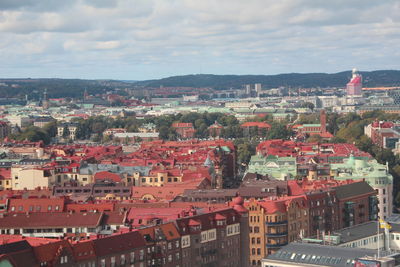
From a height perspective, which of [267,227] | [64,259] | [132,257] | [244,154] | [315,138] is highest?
[64,259]

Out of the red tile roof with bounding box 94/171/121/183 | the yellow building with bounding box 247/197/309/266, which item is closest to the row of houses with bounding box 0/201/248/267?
the yellow building with bounding box 247/197/309/266

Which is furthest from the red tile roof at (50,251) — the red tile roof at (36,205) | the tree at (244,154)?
the tree at (244,154)

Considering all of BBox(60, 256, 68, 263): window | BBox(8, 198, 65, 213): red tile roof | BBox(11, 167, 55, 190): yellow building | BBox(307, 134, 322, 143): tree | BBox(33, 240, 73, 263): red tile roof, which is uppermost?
BBox(33, 240, 73, 263): red tile roof

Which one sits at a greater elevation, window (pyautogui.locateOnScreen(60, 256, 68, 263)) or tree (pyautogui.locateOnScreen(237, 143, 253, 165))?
window (pyautogui.locateOnScreen(60, 256, 68, 263))

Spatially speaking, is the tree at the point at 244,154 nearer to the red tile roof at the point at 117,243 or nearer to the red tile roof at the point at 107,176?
the red tile roof at the point at 107,176

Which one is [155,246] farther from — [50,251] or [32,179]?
[32,179]

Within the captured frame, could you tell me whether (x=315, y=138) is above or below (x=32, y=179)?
below

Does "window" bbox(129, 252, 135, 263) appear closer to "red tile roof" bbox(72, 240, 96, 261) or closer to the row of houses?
the row of houses

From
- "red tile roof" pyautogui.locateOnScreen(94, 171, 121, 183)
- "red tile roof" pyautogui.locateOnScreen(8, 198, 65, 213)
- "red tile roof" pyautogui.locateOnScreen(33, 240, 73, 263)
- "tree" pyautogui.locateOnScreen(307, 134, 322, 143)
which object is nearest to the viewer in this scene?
"red tile roof" pyautogui.locateOnScreen(33, 240, 73, 263)

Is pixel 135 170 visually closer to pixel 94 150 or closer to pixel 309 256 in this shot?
pixel 94 150

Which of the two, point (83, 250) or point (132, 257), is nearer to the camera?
point (83, 250)

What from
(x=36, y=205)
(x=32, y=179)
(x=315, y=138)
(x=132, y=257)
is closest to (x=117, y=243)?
(x=132, y=257)

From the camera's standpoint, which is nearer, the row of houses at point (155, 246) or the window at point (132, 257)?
the row of houses at point (155, 246)
